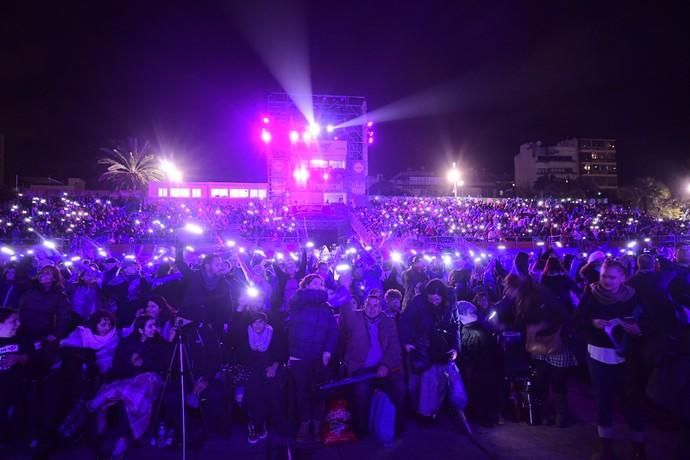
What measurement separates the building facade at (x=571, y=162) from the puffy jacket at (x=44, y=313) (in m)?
58.6

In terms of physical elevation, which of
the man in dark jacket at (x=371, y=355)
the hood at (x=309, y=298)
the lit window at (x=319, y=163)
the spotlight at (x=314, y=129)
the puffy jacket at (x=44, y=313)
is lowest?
the man in dark jacket at (x=371, y=355)

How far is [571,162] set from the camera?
6075cm

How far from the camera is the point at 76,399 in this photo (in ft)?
15.5

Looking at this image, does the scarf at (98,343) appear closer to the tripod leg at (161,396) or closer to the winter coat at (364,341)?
the tripod leg at (161,396)

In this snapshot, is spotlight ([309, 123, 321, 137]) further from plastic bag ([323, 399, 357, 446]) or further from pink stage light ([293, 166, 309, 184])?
plastic bag ([323, 399, 357, 446])

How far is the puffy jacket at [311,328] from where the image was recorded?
483cm

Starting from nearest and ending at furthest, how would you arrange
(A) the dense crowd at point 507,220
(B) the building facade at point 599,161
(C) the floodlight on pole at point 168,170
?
(A) the dense crowd at point 507,220 < (C) the floodlight on pole at point 168,170 < (B) the building facade at point 599,161

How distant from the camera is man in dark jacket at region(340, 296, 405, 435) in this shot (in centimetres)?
466

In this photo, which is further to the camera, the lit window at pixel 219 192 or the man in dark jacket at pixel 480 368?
the lit window at pixel 219 192

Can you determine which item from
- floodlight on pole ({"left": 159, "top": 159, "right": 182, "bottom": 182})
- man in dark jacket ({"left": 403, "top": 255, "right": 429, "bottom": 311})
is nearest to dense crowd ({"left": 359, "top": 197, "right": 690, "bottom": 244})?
man in dark jacket ({"left": 403, "top": 255, "right": 429, "bottom": 311})

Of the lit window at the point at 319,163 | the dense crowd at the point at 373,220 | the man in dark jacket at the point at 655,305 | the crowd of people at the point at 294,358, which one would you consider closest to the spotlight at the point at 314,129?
the lit window at the point at 319,163

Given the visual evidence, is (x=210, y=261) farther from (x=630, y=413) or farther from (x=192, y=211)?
(x=192, y=211)

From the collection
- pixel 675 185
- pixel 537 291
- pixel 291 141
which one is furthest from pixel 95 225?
pixel 675 185

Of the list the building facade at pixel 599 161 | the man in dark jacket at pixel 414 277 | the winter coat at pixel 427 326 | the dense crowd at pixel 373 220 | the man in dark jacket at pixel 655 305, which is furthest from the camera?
the building facade at pixel 599 161
